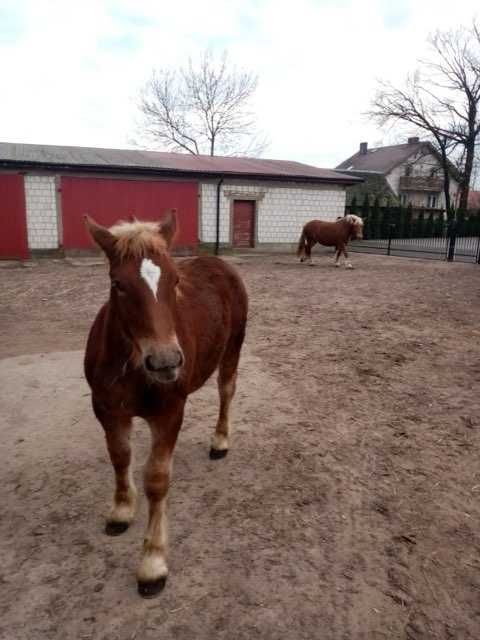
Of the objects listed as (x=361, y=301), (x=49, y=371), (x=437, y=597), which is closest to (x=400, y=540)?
(x=437, y=597)

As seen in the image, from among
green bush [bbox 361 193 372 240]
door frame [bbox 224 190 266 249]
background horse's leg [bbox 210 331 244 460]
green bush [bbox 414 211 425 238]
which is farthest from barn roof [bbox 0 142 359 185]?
background horse's leg [bbox 210 331 244 460]

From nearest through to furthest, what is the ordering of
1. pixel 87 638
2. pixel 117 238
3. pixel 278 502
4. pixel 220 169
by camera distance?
pixel 87 638, pixel 117 238, pixel 278 502, pixel 220 169

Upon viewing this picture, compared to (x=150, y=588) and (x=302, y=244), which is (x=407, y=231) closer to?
(x=302, y=244)

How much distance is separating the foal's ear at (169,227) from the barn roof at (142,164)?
48.2ft

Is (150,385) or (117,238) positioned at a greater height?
(117,238)

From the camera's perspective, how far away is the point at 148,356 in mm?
1944

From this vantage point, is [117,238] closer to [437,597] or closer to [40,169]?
[437,597]

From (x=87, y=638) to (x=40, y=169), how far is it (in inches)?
625

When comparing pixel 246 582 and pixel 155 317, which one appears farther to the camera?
pixel 246 582

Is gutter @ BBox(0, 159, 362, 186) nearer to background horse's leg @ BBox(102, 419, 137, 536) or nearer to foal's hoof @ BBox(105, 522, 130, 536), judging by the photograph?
background horse's leg @ BBox(102, 419, 137, 536)

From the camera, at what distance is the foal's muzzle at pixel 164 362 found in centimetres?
191

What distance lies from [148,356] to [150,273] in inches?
15.4

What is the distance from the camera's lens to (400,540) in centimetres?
264

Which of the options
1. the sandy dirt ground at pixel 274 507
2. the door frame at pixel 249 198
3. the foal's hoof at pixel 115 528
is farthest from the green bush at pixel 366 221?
the foal's hoof at pixel 115 528
